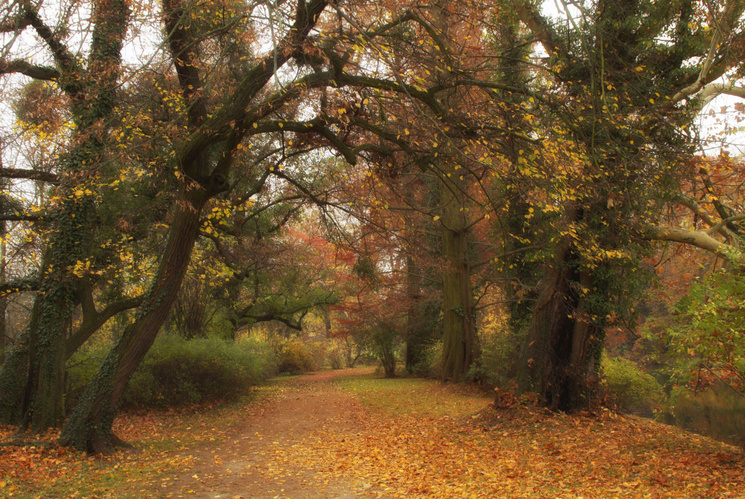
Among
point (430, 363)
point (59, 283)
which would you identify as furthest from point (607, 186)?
point (430, 363)

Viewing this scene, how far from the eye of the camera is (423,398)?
1305 cm

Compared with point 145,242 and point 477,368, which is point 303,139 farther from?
point 477,368

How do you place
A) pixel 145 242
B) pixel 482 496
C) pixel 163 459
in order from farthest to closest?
1. pixel 145 242
2. pixel 163 459
3. pixel 482 496

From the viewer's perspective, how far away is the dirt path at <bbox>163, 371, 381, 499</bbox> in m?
5.33

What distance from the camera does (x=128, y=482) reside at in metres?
5.60

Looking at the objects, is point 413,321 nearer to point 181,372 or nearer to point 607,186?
point 181,372

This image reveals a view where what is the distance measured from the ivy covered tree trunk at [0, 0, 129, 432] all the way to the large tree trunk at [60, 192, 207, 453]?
1.58 metres

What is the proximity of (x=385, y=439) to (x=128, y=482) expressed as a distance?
4.02 meters

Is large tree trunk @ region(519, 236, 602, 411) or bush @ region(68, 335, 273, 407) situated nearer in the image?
large tree trunk @ region(519, 236, 602, 411)

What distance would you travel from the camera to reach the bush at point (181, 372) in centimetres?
1125

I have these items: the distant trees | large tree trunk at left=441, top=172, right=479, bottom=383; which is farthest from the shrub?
the distant trees

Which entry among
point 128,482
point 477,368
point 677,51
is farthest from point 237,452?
point 677,51

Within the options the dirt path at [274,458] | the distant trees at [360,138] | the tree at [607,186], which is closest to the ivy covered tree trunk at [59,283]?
the distant trees at [360,138]

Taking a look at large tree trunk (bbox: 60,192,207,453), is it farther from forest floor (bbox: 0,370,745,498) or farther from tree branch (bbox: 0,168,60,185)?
tree branch (bbox: 0,168,60,185)
